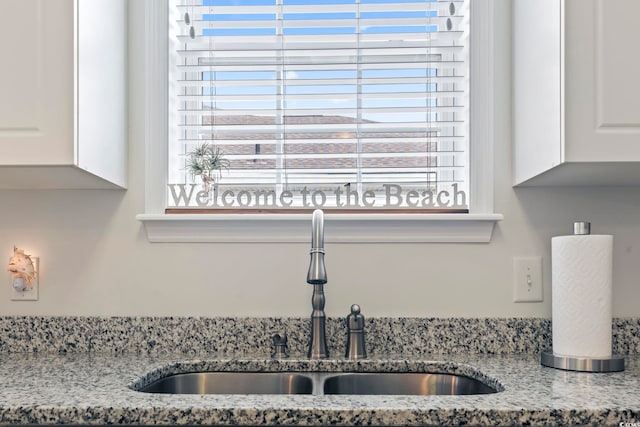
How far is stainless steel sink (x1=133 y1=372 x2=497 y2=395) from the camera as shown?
1572mm

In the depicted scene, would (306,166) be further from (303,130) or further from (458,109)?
(458,109)

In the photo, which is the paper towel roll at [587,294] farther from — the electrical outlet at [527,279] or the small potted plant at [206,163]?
the small potted plant at [206,163]

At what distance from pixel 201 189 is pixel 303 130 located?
1.17ft

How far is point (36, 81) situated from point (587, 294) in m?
1.36

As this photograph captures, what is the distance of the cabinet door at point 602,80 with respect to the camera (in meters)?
1.38

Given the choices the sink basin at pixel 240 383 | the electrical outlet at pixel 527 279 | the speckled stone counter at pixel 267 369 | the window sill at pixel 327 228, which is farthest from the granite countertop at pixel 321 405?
the window sill at pixel 327 228

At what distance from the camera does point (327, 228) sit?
1771mm

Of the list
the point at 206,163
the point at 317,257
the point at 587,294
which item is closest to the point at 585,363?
the point at 587,294

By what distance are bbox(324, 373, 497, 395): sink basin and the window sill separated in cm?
38

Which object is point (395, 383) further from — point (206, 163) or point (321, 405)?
point (206, 163)

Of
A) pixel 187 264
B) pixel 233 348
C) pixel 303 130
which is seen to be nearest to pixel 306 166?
pixel 303 130

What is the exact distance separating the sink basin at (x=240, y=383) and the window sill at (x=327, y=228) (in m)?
0.38

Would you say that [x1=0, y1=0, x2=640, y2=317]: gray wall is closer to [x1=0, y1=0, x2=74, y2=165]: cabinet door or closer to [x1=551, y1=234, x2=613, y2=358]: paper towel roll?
[x1=551, y1=234, x2=613, y2=358]: paper towel roll

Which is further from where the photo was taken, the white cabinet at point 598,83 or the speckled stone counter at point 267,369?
the white cabinet at point 598,83
